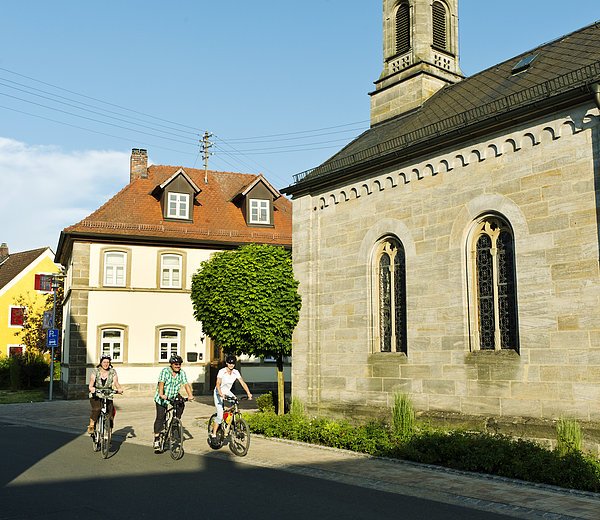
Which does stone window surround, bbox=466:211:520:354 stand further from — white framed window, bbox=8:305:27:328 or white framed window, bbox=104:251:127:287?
white framed window, bbox=8:305:27:328

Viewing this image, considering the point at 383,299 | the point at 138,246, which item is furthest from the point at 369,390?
the point at 138,246

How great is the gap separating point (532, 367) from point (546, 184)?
332 centimetres

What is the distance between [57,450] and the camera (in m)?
12.3

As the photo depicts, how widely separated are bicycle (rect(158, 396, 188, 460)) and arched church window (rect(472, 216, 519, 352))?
6.05 meters

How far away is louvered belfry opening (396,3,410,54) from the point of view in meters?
20.1

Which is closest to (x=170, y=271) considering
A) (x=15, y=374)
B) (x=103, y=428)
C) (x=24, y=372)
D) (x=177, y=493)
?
(x=24, y=372)

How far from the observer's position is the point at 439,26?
2022cm

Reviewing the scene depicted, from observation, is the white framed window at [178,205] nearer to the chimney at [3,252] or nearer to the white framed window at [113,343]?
the white framed window at [113,343]

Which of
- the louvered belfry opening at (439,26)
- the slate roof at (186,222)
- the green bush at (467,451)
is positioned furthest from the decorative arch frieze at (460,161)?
the slate roof at (186,222)

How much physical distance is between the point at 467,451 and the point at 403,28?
567 inches

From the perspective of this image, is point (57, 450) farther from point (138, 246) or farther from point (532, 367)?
point (138, 246)

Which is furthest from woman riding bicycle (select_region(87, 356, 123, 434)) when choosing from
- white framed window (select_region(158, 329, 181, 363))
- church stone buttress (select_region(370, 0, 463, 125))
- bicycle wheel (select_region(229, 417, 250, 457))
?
white framed window (select_region(158, 329, 181, 363))

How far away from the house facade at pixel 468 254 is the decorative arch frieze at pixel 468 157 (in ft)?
0.10

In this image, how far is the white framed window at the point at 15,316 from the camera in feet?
143
